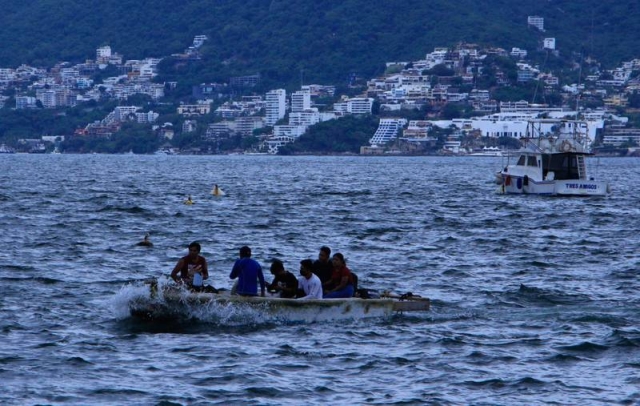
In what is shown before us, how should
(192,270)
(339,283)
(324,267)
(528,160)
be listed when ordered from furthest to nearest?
1. (528,160)
2. (324,267)
3. (339,283)
4. (192,270)

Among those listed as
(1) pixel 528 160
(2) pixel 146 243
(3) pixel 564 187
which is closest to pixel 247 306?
(2) pixel 146 243

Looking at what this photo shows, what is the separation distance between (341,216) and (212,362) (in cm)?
3603

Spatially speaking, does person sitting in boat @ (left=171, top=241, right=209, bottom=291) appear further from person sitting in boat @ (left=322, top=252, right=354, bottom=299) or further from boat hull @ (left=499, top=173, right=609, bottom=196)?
boat hull @ (left=499, top=173, right=609, bottom=196)

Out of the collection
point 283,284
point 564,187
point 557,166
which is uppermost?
point 557,166

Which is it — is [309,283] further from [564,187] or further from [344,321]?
[564,187]

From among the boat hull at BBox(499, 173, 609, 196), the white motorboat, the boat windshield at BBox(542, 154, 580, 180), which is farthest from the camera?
the boat hull at BBox(499, 173, 609, 196)

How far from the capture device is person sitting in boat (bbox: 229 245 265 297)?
86.5 feet

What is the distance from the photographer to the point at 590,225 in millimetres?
54062

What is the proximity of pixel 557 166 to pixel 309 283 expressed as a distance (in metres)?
45.5

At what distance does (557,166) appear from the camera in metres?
70.7

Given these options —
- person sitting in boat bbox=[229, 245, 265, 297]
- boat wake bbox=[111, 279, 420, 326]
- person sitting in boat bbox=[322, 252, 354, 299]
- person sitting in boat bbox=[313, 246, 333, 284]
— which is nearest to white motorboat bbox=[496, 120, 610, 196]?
person sitting in boat bbox=[313, 246, 333, 284]

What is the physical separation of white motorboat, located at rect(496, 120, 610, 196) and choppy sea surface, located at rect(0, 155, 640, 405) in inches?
412

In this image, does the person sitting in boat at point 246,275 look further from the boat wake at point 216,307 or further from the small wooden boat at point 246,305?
the boat wake at point 216,307

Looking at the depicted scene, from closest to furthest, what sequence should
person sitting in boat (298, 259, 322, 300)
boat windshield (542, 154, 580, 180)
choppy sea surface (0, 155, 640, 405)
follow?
choppy sea surface (0, 155, 640, 405)
person sitting in boat (298, 259, 322, 300)
boat windshield (542, 154, 580, 180)
